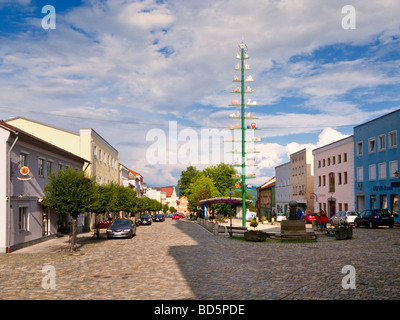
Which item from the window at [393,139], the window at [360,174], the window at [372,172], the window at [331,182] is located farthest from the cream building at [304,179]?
the window at [393,139]

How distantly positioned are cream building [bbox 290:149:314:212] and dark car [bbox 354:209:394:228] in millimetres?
26654

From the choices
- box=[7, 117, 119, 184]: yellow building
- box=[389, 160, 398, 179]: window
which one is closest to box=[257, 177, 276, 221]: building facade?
box=[389, 160, 398, 179]: window

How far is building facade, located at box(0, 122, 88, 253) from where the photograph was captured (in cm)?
2188

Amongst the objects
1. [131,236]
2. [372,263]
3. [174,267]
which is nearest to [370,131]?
[131,236]

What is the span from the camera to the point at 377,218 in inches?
1404

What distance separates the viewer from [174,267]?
50.2 feet

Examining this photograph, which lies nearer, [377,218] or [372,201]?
[377,218]

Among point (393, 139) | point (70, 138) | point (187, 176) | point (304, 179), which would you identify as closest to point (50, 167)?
point (70, 138)

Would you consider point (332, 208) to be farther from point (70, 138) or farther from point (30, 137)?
point (30, 137)

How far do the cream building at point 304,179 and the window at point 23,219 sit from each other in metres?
46.6

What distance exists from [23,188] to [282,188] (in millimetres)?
61601

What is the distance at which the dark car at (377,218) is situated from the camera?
116ft
